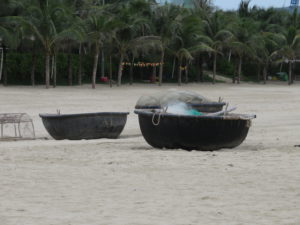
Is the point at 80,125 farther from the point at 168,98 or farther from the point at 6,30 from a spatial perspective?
the point at 6,30

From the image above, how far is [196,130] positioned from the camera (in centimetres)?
1127

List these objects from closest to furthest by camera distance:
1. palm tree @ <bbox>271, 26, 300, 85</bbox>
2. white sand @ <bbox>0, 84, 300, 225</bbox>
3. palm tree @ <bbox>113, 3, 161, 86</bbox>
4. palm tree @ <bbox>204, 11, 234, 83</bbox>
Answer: white sand @ <bbox>0, 84, 300, 225</bbox>
palm tree @ <bbox>113, 3, 161, 86</bbox>
palm tree @ <bbox>204, 11, 234, 83</bbox>
palm tree @ <bbox>271, 26, 300, 85</bbox>

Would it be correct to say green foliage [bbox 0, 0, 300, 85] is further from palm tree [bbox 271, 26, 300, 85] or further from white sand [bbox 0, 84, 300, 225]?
white sand [bbox 0, 84, 300, 225]

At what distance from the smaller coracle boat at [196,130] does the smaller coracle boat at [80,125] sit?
3660 millimetres

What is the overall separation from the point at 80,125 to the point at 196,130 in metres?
4.46

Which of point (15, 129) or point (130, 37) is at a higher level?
point (130, 37)

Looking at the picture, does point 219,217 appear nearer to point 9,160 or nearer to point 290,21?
point 9,160

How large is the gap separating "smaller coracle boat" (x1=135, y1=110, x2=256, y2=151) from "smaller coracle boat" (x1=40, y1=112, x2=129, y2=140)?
3.66 meters

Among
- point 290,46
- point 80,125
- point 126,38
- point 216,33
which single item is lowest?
point 80,125

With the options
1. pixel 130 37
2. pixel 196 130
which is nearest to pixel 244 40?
pixel 130 37

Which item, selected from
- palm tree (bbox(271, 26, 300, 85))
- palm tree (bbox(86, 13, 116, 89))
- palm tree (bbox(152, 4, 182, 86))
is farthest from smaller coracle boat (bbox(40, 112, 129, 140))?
palm tree (bbox(271, 26, 300, 85))

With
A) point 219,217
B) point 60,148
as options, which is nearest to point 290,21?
point 60,148

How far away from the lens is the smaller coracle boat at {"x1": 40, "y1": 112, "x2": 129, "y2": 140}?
15.1 m

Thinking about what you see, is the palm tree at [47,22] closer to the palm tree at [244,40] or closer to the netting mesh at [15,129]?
the palm tree at [244,40]
